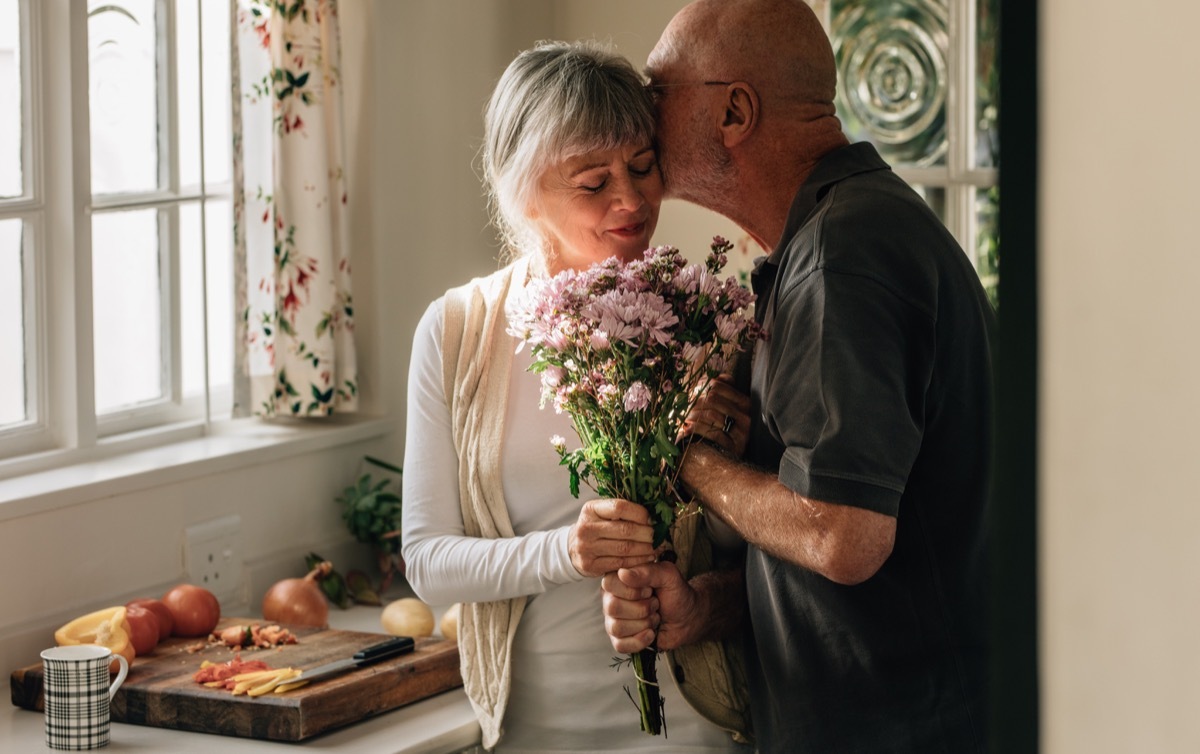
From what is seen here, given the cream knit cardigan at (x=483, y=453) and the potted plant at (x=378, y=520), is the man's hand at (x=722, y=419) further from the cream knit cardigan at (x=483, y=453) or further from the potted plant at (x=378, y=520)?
the potted plant at (x=378, y=520)

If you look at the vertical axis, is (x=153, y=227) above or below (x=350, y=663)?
above

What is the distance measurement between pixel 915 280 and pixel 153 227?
187cm

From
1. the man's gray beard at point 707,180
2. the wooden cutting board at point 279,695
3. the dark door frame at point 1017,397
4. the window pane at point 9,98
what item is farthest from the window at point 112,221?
the dark door frame at point 1017,397

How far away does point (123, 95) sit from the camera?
2.52 m

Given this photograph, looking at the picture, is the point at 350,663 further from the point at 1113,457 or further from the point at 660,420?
the point at 1113,457

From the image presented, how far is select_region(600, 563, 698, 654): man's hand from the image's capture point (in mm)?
1447

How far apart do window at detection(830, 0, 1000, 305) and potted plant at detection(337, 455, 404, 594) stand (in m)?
1.61

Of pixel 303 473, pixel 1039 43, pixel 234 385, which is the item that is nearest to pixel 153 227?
pixel 234 385

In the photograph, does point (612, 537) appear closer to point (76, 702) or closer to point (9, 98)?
point (76, 702)

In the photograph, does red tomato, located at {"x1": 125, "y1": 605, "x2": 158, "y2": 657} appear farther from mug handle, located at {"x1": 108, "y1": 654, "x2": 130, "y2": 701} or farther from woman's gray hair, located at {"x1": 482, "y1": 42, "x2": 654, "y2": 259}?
woman's gray hair, located at {"x1": 482, "y1": 42, "x2": 654, "y2": 259}

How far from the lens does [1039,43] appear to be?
0.93ft

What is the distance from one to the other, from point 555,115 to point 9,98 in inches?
47.6

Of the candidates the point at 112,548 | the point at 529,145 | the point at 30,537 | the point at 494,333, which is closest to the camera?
the point at 529,145

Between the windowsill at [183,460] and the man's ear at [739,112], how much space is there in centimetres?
131
